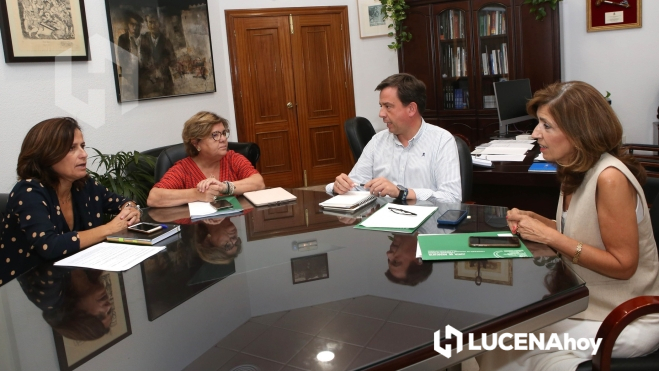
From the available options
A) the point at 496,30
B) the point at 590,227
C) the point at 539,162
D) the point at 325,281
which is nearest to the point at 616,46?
the point at 496,30

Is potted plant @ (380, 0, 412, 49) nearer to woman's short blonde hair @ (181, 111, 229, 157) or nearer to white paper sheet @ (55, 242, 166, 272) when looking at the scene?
woman's short blonde hair @ (181, 111, 229, 157)

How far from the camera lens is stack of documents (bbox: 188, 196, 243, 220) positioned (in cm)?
222

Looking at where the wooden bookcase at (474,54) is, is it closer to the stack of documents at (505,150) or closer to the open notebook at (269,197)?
the stack of documents at (505,150)

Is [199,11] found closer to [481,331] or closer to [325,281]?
[325,281]

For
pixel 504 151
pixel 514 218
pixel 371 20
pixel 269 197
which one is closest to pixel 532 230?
pixel 514 218

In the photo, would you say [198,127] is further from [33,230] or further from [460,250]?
[460,250]

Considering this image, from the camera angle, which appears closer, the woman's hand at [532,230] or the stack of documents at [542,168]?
the woman's hand at [532,230]

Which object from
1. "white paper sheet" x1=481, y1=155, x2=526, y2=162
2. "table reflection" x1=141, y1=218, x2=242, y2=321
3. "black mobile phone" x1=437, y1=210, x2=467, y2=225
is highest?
"white paper sheet" x1=481, y1=155, x2=526, y2=162

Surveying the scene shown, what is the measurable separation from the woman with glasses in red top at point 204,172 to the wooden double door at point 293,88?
3186 mm

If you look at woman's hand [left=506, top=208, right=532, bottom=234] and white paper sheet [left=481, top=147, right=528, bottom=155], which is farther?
white paper sheet [left=481, top=147, right=528, bottom=155]

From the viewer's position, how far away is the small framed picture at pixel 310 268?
4.89ft

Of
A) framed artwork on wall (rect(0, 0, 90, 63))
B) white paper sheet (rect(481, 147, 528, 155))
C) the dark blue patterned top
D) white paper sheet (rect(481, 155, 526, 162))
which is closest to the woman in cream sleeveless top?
the dark blue patterned top

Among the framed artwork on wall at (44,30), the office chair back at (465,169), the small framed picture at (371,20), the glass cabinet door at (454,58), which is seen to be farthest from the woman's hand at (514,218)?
the small framed picture at (371,20)

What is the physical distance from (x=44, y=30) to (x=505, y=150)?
328 cm
